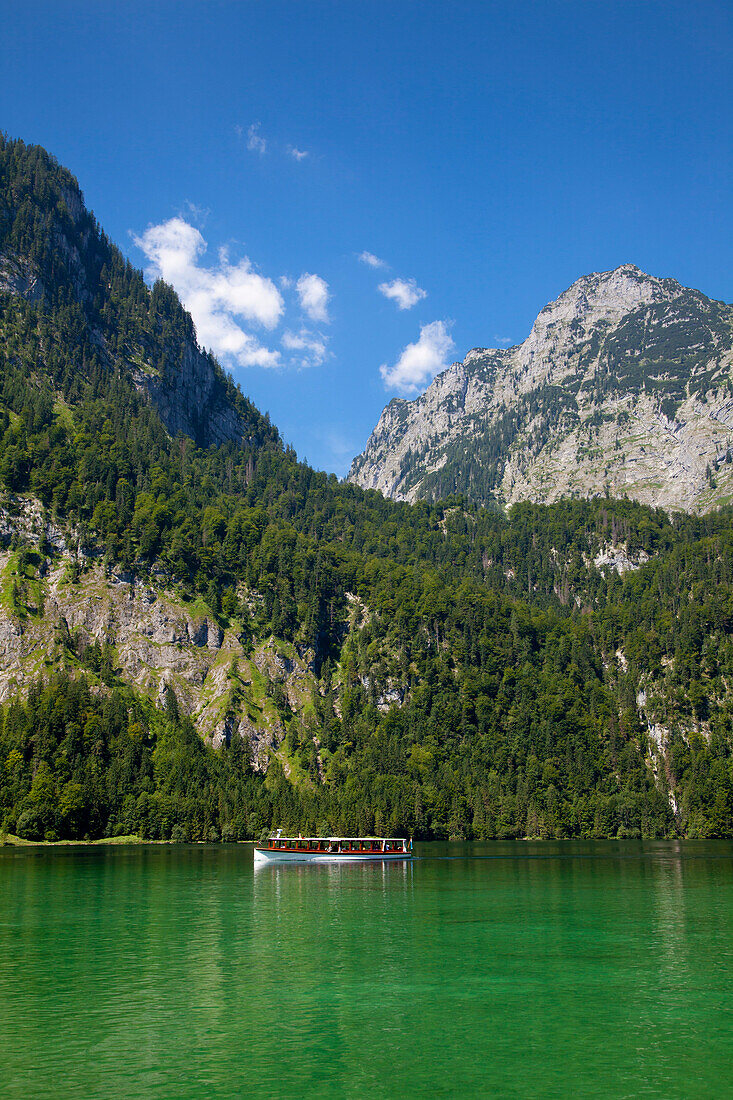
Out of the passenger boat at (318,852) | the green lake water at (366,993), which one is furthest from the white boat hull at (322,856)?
the green lake water at (366,993)

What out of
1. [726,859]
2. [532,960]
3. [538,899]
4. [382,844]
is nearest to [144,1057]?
[532,960]

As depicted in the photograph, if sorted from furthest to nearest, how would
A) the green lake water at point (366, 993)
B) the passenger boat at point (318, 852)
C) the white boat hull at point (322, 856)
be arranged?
the passenger boat at point (318, 852) → the white boat hull at point (322, 856) → the green lake water at point (366, 993)

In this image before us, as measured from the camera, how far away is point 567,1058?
45750 millimetres

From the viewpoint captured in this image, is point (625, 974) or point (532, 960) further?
point (532, 960)

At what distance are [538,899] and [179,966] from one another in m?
60.0

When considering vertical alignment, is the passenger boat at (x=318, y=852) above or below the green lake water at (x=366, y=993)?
below

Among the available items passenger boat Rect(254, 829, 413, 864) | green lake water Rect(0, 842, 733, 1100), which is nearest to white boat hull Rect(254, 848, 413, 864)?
passenger boat Rect(254, 829, 413, 864)

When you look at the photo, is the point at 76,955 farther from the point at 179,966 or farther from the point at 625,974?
the point at 625,974

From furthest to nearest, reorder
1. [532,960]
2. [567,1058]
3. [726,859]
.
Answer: [726,859] → [532,960] → [567,1058]

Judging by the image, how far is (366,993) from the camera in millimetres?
60188

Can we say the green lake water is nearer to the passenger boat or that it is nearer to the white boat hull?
the white boat hull

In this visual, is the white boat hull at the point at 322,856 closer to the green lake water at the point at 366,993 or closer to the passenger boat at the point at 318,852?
the passenger boat at the point at 318,852

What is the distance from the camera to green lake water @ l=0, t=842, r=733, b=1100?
141 feet

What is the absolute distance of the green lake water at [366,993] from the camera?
141ft
